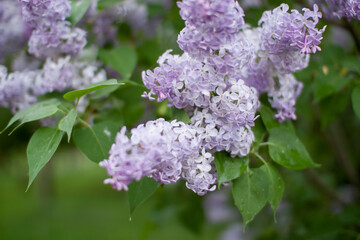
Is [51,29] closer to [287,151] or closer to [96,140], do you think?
[96,140]

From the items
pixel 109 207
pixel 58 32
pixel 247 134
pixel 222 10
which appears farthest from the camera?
pixel 109 207

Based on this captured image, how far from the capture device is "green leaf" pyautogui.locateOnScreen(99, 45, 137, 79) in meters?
1.80

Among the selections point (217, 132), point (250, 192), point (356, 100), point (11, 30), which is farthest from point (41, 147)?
point (356, 100)

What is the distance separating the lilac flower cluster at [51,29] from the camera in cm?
144

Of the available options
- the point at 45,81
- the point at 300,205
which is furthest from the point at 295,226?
the point at 45,81

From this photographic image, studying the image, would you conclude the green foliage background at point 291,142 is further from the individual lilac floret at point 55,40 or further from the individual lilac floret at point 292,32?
the individual lilac floret at point 292,32

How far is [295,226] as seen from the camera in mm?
2867

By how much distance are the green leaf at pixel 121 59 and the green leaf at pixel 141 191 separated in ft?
2.22

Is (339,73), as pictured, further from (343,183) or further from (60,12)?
(343,183)

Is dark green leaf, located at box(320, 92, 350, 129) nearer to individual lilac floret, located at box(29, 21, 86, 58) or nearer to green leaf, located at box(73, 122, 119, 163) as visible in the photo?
green leaf, located at box(73, 122, 119, 163)

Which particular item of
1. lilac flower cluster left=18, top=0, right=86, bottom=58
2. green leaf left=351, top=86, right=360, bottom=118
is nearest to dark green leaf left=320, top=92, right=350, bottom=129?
green leaf left=351, top=86, right=360, bottom=118

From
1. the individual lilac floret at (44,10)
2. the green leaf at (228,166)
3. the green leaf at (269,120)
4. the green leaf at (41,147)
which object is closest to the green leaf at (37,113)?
the green leaf at (41,147)

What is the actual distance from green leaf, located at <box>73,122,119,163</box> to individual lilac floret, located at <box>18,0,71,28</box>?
0.44 metres

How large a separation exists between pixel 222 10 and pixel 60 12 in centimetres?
73
